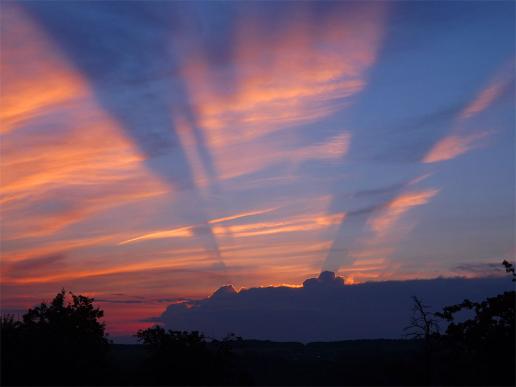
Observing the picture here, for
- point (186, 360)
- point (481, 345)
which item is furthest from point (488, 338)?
point (186, 360)

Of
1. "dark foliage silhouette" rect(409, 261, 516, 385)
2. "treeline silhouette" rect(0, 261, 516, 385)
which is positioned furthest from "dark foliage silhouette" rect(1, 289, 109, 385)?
"dark foliage silhouette" rect(409, 261, 516, 385)

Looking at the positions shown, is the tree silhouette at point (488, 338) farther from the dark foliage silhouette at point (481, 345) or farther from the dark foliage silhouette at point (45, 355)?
the dark foliage silhouette at point (45, 355)

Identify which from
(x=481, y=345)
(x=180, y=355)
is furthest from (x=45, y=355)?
(x=481, y=345)

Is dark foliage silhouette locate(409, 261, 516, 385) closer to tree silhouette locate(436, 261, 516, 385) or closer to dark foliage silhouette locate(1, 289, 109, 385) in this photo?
tree silhouette locate(436, 261, 516, 385)

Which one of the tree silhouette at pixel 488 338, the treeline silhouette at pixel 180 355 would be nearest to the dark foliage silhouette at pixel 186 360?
the treeline silhouette at pixel 180 355

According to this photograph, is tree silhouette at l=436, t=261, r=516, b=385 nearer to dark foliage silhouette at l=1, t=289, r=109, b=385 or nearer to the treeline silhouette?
the treeline silhouette

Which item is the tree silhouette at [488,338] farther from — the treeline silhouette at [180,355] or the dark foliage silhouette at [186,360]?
the dark foliage silhouette at [186,360]

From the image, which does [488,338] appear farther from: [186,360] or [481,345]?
[186,360]

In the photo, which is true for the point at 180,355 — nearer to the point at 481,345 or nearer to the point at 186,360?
the point at 186,360

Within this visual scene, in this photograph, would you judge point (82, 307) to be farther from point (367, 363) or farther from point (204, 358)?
point (367, 363)

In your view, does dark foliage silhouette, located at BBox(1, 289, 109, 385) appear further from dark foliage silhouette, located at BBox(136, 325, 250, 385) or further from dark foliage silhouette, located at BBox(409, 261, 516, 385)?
dark foliage silhouette, located at BBox(409, 261, 516, 385)

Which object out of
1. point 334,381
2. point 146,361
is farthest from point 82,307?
point 334,381

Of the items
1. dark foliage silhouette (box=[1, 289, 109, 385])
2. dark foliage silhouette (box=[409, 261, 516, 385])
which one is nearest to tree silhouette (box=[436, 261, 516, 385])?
dark foliage silhouette (box=[409, 261, 516, 385])

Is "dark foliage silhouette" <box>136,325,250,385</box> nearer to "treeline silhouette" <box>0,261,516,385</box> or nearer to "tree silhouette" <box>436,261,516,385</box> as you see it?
"treeline silhouette" <box>0,261,516,385</box>
